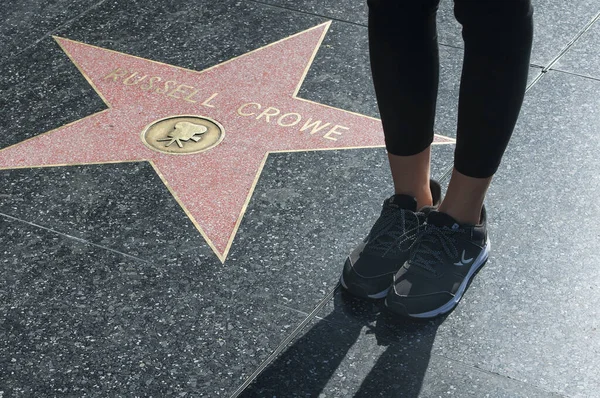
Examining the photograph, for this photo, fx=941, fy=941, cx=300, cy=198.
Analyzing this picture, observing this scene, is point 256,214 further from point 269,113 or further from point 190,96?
point 190,96

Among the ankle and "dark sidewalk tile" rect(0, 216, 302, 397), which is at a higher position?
the ankle

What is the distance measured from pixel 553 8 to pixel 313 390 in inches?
84.4

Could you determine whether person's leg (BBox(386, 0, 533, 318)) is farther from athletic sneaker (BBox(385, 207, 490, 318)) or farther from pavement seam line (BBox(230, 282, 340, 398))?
pavement seam line (BBox(230, 282, 340, 398))

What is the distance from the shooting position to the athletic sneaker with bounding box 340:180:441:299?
2.12 meters

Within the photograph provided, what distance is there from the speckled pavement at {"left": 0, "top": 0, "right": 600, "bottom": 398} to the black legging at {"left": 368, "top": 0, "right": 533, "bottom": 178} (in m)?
0.37

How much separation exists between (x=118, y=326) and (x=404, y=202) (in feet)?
2.30

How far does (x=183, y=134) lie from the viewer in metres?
2.79

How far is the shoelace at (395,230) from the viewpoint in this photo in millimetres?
2145

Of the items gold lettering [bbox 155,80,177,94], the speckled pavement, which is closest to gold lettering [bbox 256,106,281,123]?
the speckled pavement

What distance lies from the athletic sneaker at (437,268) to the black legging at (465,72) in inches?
6.3

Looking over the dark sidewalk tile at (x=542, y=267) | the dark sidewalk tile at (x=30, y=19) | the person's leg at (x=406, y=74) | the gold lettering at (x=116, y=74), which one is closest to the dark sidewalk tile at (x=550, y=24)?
the dark sidewalk tile at (x=542, y=267)

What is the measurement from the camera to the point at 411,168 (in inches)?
83.6

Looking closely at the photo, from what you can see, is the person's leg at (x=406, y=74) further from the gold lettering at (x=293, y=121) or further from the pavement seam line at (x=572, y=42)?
Answer: the pavement seam line at (x=572, y=42)

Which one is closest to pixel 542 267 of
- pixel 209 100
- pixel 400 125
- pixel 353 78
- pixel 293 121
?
pixel 400 125
